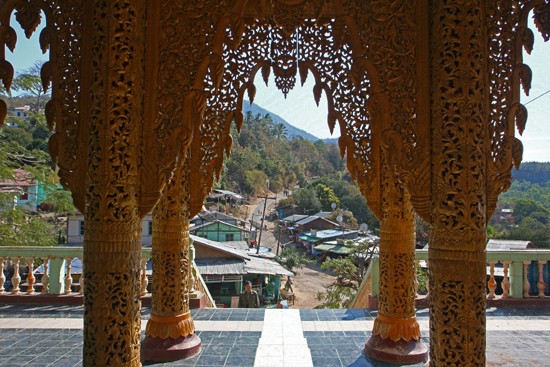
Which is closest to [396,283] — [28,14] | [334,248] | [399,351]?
[399,351]

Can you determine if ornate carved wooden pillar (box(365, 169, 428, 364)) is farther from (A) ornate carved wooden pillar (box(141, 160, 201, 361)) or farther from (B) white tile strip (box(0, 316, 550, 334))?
(A) ornate carved wooden pillar (box(141, 160, 201, 361))

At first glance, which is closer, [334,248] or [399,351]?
[399,351]

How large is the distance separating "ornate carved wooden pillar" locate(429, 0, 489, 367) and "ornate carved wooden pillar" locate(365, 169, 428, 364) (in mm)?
1600

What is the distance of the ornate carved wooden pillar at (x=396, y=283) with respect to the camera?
4332 mm

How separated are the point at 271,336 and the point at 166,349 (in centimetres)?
141

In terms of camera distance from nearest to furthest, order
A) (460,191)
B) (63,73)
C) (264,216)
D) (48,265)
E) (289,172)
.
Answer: (460,191) → (63,73) → (48,265) → (264,216) → (289,172)

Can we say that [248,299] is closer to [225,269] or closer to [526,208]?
[225,269]

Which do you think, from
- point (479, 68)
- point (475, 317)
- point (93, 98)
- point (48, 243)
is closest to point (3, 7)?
point (93, 98)

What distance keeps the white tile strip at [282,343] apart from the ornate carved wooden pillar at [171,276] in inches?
32.3

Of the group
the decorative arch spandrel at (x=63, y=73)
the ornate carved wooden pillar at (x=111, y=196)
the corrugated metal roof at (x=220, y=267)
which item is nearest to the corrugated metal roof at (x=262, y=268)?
the corrugated metal roof at (x=220, y=267)

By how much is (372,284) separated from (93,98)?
5.33m

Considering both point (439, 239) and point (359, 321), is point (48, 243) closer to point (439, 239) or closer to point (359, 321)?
point (359, 321)

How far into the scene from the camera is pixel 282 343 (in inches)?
192

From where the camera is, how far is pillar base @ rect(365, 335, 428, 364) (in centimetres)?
424
